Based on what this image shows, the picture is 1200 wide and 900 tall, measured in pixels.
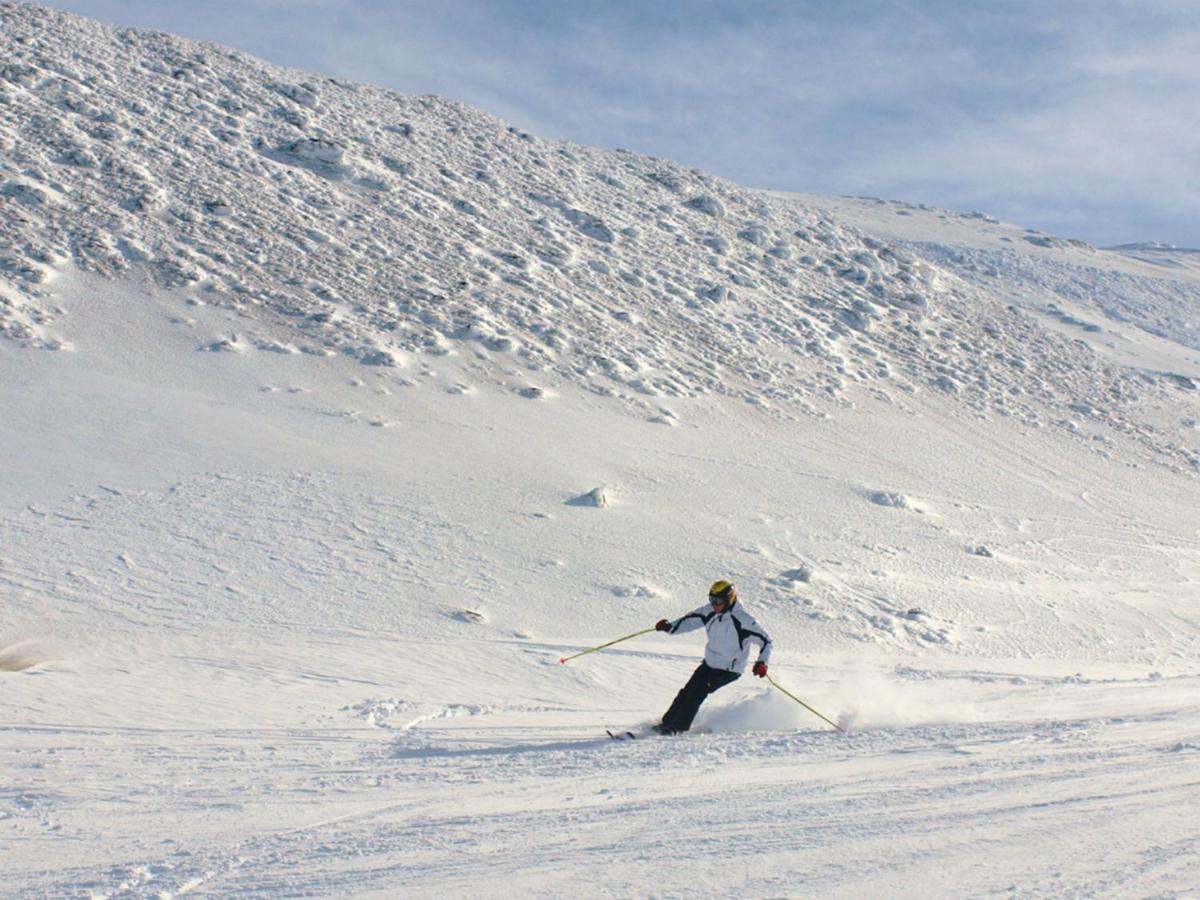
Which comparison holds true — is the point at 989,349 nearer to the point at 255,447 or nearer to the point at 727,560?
the point at 727,560

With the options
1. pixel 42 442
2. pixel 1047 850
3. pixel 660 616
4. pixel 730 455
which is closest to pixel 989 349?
pixel 730 455

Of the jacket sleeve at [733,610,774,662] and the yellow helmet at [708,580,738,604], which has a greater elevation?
the yellow helmet at [708,580,738,604]

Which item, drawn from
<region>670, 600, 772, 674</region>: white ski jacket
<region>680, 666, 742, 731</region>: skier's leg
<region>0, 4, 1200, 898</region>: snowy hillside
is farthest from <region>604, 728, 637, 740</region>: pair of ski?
<region>670, 600, 772, 674</region>: white ski jacket

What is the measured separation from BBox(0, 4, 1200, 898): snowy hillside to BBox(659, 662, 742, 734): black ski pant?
52cm

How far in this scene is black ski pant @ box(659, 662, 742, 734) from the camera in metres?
8.36

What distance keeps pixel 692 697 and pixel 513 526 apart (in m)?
8.30

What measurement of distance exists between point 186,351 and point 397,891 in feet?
59.1

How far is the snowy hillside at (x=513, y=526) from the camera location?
537 cm

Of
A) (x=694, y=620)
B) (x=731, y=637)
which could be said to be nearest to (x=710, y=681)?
(x=731, y=637)

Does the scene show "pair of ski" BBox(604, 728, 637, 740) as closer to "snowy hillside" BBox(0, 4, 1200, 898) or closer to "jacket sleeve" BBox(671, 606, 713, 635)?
"snowy hillside" BBox(0, 4, 1200, 898)

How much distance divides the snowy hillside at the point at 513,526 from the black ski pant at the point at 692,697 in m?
0.52

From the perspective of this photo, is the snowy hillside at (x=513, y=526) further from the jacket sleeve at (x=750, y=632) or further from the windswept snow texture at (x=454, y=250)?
the jacket sleeve at (x=750, y=632)

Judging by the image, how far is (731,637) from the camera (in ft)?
27.4

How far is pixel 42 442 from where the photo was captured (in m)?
15.8
